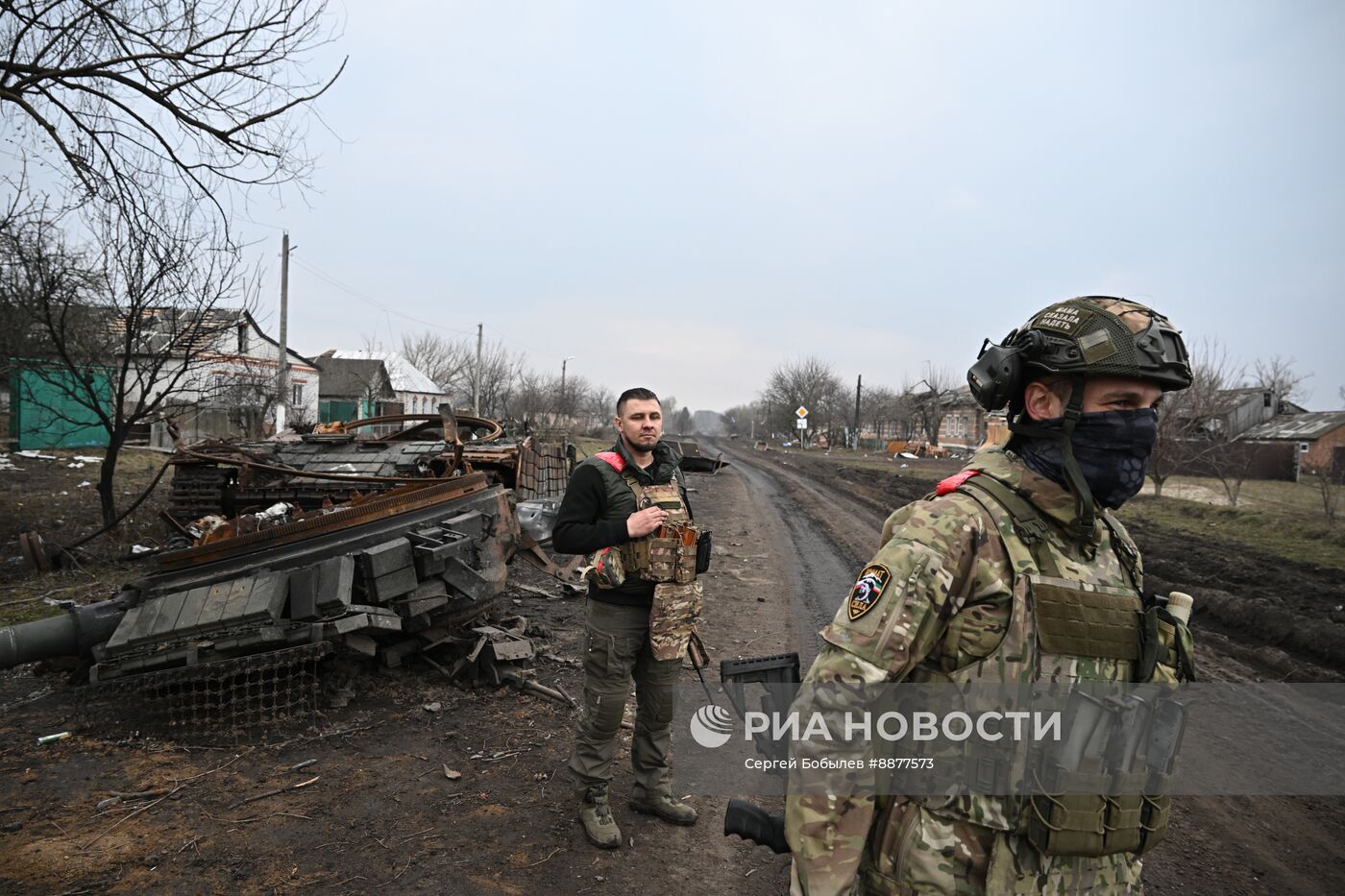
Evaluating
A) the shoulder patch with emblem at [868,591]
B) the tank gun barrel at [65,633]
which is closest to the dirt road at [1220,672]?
the shoulder patch with emblem at [868,591]

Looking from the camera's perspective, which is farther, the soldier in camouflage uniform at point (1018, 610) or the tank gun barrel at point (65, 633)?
the tank gun barrel at point (65, 633)

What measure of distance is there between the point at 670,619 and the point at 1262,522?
14.1m

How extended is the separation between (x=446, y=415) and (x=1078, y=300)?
503 centimetres

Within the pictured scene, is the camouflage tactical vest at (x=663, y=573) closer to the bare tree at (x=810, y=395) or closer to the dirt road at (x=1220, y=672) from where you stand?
the dirt road at (x=1220, y=672)

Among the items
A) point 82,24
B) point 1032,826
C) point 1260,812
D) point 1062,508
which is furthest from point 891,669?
point 82,24

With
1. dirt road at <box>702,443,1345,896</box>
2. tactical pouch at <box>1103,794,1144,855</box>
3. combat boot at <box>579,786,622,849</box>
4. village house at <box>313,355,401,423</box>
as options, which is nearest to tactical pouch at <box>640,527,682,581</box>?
combat boot at <box>579,786,622,849</box>

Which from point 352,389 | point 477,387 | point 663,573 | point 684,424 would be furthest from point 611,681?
point 684,424

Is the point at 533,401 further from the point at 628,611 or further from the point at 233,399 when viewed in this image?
the point at 628,611

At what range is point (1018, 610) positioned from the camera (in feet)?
4.75

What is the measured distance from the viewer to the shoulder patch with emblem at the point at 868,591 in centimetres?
145

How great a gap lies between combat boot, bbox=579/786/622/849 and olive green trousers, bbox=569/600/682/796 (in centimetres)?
5

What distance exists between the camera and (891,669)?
1.40 meters

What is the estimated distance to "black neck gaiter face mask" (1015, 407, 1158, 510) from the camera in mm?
1512

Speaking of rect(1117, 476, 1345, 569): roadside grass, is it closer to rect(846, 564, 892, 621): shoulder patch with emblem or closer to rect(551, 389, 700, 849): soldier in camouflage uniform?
rect(551, 389, 700, 849): soldier in camouflage uniform
